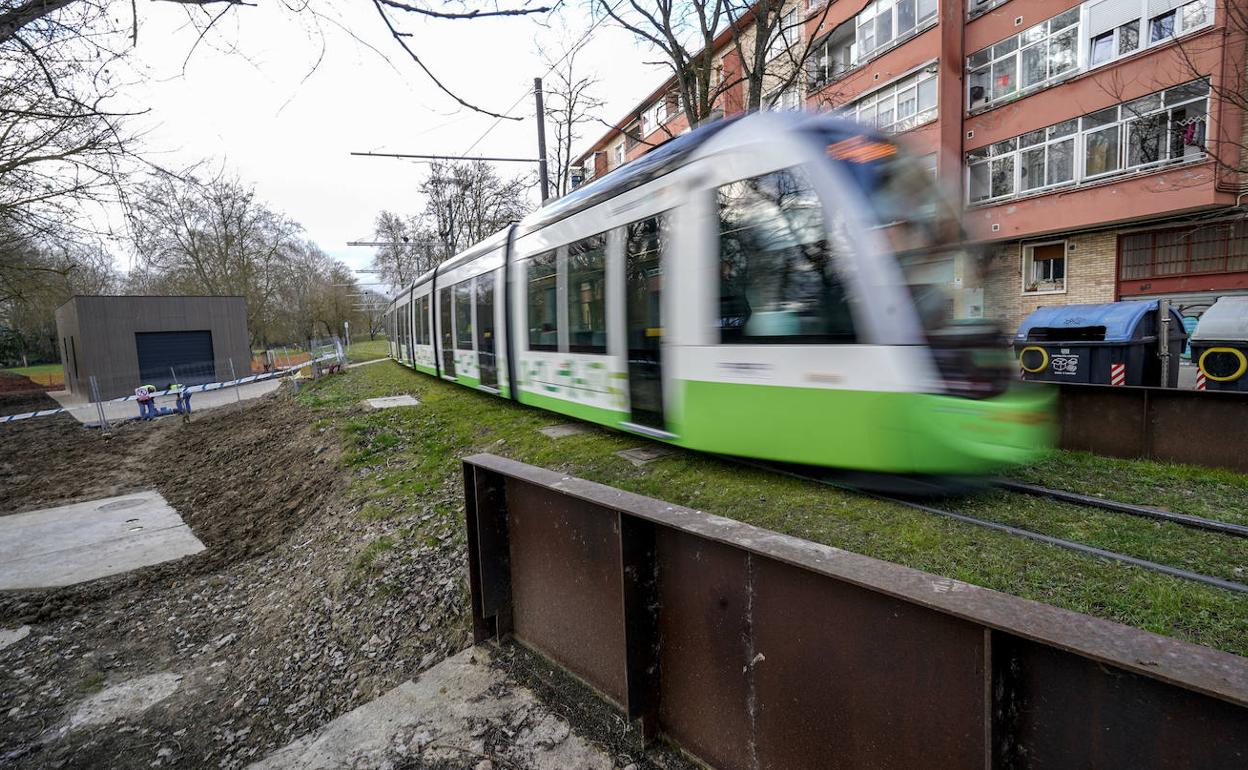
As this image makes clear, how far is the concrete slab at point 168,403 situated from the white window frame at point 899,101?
24681 mm

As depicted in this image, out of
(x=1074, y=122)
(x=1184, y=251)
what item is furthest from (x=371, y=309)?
(x=1184, y=251)

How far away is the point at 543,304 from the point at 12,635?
6642mm

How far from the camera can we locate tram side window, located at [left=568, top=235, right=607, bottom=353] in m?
7.61

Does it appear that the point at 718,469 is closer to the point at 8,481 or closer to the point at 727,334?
the point at 727,334

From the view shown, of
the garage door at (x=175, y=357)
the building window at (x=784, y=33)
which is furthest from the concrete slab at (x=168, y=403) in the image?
the building window at (x=784, y=33)

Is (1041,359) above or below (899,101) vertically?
below

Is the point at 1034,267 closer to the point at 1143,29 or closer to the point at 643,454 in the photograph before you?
the point at 1143,29

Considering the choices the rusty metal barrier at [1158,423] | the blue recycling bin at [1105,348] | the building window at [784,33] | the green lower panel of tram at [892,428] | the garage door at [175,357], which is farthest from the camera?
the garage door at [175,357]

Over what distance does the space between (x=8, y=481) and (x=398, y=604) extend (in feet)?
40.0

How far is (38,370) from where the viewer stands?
45.7 m

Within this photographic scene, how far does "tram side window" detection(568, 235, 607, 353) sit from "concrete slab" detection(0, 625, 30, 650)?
5.99 m

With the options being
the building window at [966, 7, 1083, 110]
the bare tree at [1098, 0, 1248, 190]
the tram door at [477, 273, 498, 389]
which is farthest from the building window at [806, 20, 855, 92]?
the tram door at [477, 273, 498, 389]

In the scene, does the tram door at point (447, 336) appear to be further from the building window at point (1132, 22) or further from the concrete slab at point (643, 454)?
the building window at point (1132, 22)

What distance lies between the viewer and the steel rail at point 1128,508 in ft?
15.2
